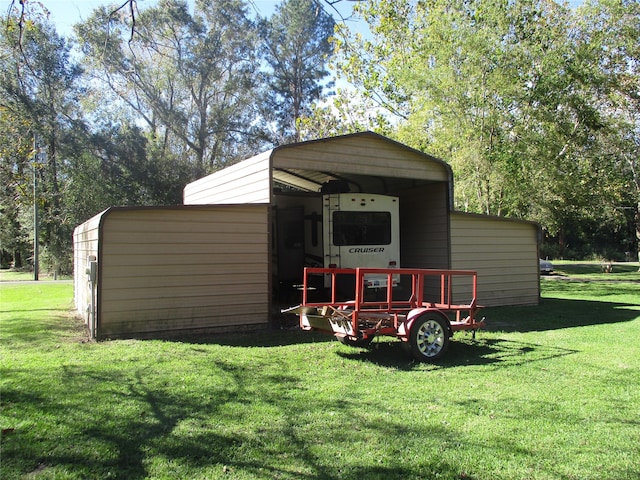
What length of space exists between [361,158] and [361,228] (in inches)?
64.9

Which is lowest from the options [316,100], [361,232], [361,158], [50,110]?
[361,232]

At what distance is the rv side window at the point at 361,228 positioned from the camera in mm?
11000

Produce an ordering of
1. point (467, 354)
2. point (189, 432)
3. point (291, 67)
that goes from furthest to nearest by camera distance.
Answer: point (291, 67)
point (467, 354)
point (189, 432)

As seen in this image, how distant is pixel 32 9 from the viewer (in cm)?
621

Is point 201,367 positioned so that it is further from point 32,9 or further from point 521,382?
point 32,9

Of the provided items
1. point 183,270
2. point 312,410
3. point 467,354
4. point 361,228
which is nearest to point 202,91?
point 361,228

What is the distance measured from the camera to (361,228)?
11297 millimetres

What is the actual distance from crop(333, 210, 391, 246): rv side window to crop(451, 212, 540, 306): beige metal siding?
1.77m

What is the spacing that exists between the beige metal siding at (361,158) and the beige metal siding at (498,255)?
60.0 inches

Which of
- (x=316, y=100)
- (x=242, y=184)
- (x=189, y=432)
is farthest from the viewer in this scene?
(x=316, y=100)

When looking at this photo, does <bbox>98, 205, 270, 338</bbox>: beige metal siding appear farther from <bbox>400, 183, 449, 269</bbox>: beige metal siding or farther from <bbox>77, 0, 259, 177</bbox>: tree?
<bbox>77, 0, 259, 177</bbox>: tree

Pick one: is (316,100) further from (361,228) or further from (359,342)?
(359,342)

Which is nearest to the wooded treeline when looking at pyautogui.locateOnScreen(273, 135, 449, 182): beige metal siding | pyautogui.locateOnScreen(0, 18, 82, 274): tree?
pyautogui.locateOnScreen(0, 18, 82, 274): tree

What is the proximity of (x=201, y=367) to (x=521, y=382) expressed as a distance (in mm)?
3884
